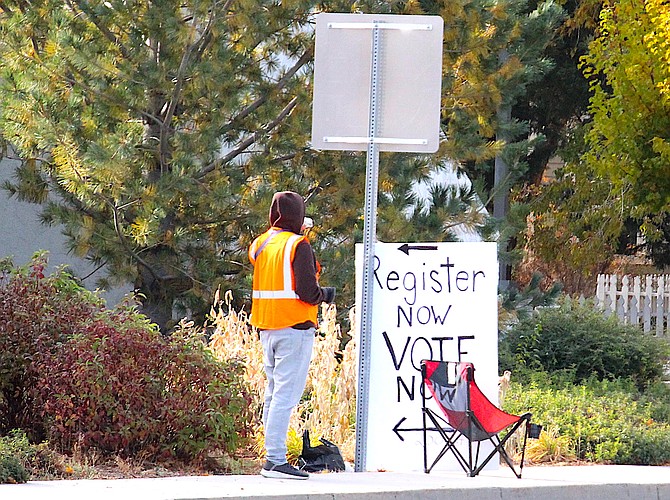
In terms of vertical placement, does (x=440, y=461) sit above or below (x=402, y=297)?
below

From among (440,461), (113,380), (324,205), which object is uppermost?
(324,205)

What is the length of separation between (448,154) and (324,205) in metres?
1.37

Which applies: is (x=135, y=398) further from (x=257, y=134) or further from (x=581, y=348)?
(x=581, y=348)

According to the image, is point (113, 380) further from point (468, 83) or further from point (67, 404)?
point (468, 83)

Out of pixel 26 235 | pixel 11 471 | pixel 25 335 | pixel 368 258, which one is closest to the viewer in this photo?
pixel 11 471

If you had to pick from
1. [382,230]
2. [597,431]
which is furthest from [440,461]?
[382,230]

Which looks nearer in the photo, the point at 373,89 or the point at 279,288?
the point at 279,288

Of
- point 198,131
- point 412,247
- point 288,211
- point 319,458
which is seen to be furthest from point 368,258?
point 198,131

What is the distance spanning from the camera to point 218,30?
11531 millimetres

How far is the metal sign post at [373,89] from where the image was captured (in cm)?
827

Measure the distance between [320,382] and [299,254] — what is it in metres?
2.46

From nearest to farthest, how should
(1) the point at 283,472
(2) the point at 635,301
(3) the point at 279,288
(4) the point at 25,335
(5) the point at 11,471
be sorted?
(5) the point at 11,471, (3) the point at 279,288, (1) the point at 283,472, (4) the point at 25,335, (2) the point at 635,301

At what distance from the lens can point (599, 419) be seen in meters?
10.2

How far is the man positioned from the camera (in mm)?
7574
